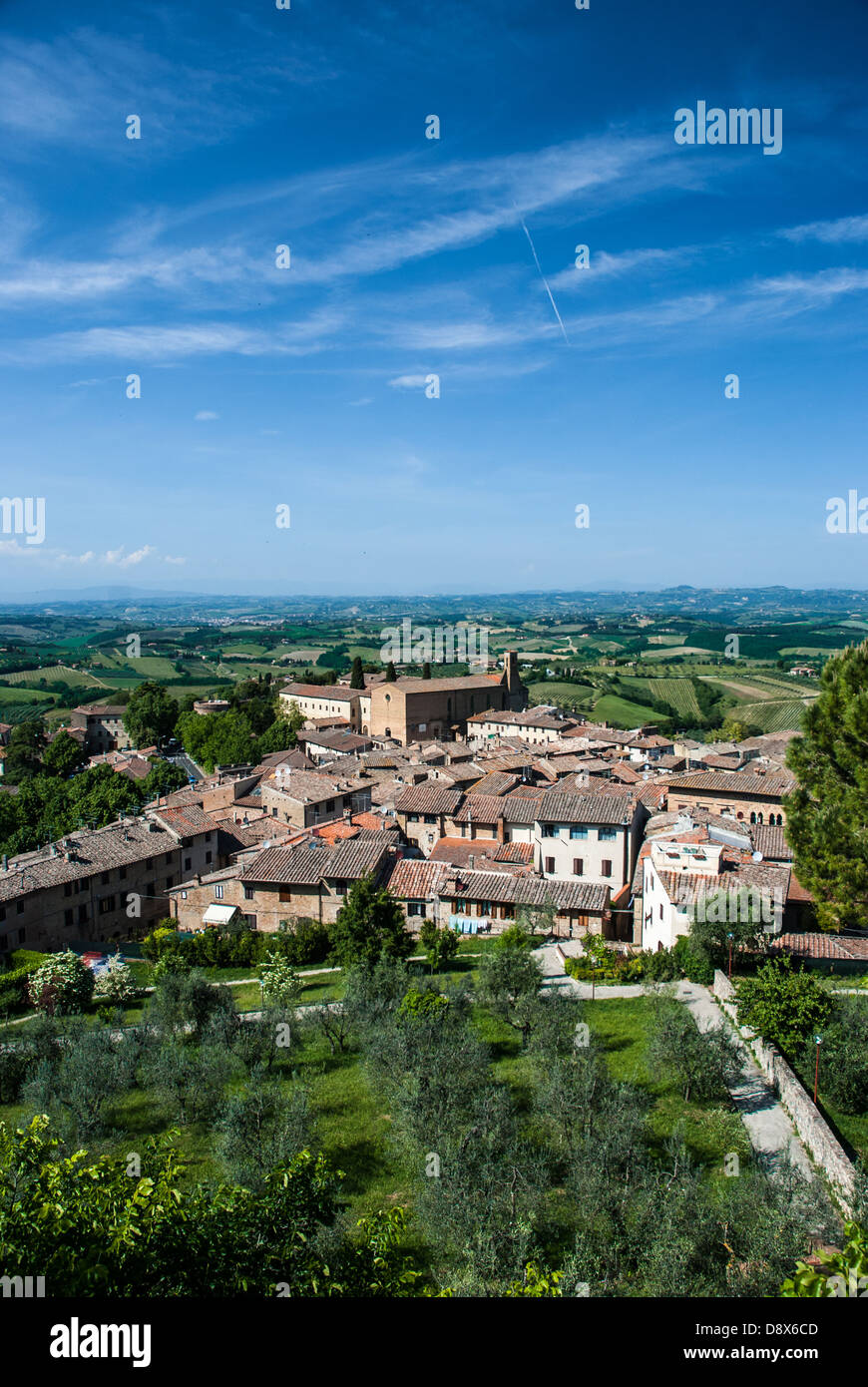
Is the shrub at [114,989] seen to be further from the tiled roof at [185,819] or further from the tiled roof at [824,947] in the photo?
the tiled roof at [824,947]

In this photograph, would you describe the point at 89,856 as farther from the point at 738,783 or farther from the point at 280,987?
the point at 738,783

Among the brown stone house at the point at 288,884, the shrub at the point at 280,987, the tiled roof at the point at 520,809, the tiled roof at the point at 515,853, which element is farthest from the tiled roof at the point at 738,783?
the shrub at the point at 280,987

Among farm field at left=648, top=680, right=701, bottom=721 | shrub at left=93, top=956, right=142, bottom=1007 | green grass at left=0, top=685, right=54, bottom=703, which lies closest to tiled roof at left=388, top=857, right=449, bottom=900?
shrub at left=93, top=956, right=142, bottom=1007

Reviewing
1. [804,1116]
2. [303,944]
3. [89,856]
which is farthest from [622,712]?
[804,1116]

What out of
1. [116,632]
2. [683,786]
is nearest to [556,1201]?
[683,786]
